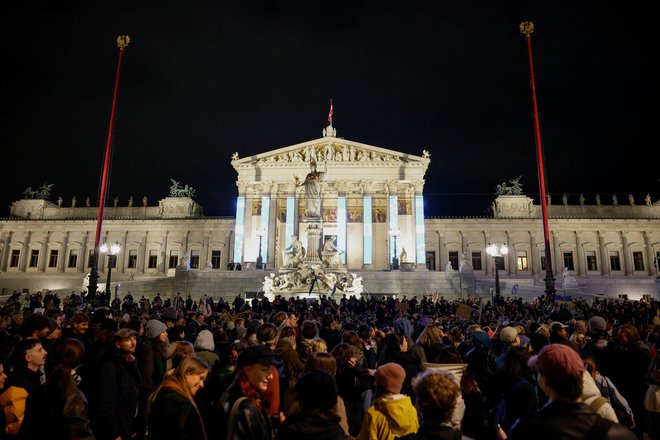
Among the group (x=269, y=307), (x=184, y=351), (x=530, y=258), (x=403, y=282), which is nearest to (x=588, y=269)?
(x=530, y=258)

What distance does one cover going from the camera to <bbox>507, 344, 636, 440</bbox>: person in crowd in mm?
2410

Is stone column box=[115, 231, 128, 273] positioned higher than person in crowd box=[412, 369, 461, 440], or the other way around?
stone column box=[115, 231, 128, 273]

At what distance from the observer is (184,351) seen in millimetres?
4582

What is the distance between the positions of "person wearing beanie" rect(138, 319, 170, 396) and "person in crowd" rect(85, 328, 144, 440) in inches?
27.6

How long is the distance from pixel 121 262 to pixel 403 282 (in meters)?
36.2

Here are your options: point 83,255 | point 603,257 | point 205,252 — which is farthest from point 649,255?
point 83,255

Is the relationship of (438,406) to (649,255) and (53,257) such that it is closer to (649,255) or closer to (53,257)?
(649,255)

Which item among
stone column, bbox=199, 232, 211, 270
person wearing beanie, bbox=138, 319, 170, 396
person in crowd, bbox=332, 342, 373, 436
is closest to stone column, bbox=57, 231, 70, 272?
stone column, bbox=199, 232, 211, 270

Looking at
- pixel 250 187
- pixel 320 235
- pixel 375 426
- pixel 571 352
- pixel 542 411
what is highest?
pixel 250 187

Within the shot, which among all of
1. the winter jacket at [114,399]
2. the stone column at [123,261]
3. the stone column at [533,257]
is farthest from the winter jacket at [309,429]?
the stone column at [123,261]

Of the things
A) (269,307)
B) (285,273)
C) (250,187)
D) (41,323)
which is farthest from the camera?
(250,187)

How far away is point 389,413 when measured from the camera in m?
3.44

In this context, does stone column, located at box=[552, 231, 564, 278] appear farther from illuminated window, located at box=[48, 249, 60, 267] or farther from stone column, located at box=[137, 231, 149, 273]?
illuminated window, located at box=[48, 249, 60, 267]

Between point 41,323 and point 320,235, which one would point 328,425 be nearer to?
point 41,323
